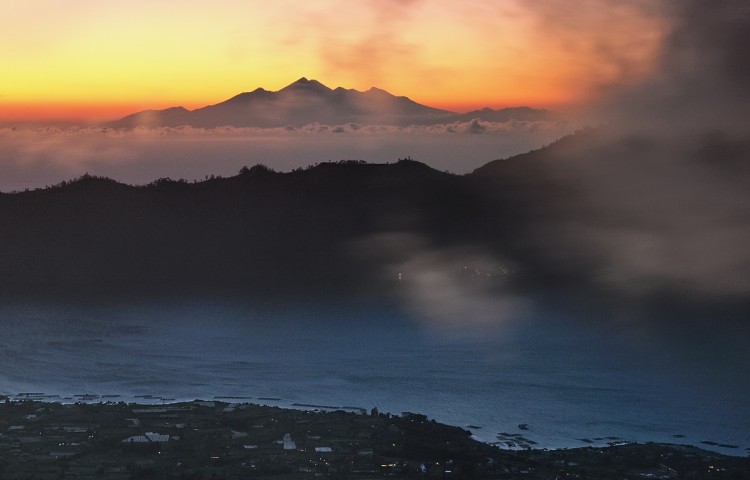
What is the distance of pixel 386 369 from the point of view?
289 feet

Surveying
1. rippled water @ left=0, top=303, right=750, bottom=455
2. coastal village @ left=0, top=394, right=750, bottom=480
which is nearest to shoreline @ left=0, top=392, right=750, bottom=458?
rippled water @ left=0, top=303, right=750, bottom=455

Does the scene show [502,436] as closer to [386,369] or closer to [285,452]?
[285,452]

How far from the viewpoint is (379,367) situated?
89.4m

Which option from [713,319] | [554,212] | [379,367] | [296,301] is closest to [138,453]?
[379,367]

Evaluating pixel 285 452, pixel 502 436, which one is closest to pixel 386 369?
pixel 502 436

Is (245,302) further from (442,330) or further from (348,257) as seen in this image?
(442,330)

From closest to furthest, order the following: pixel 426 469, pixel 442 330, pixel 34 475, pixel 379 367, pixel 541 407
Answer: pixel 34 475
pixel 426 469
pixel 541 407
pixel 379 367
pixel 442 330

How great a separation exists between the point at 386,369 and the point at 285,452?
151ft

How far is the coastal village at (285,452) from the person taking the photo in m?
38.3

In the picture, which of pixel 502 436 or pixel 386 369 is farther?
pixel 386 369

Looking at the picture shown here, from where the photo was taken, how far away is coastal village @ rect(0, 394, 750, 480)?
3828 cm

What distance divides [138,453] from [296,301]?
8482cm

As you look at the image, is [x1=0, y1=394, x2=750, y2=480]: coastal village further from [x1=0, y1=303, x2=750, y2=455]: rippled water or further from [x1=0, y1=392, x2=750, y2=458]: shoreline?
[x1=0, y1=303, x2=750, y2=455]: rippled water

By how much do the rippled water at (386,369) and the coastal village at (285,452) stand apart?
27.0 ft
